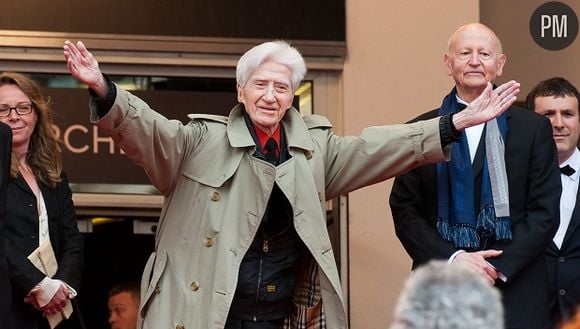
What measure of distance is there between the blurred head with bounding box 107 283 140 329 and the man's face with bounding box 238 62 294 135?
2436mm

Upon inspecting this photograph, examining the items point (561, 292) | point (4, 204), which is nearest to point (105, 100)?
point (4, 204)

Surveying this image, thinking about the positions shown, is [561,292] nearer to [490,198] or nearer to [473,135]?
[490,198]

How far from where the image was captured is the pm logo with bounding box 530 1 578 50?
8555mm

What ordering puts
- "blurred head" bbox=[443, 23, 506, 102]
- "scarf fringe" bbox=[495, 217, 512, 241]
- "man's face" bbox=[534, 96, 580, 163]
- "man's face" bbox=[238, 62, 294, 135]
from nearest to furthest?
"man's face" bbox=[238, 62, 294, 135] < "scarf fringe" bbox=[495, 217, 512, 241] < "blurred head" bbox=[443, 23, 506, 102] < "man's face" bbox=[534, 96, 580, 163]

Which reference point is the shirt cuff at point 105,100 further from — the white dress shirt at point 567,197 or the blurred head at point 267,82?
the white dress shirt at point 567,197

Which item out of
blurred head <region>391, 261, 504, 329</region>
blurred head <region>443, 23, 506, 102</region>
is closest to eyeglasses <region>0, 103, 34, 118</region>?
blurred head <region>443, 23, 506, 102</region>

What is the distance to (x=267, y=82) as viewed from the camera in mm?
5934

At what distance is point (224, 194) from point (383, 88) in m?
2.49

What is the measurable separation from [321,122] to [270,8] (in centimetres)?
199

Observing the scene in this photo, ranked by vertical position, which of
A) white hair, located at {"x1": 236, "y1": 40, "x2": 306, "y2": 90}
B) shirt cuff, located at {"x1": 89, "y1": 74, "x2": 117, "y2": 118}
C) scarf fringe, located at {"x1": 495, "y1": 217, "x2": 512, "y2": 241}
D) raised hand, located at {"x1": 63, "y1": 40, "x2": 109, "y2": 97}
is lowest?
scarf fringe, located at {"x1": 495, "y1": 217, "x2": 512, "y2": 241}

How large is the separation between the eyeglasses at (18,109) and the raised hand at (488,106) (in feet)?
7.68

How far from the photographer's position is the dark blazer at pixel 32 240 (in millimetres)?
6582

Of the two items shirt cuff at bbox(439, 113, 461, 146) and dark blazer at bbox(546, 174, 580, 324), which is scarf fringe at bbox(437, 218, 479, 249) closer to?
shirt cuff at bbox(439, 113, 461, 146)

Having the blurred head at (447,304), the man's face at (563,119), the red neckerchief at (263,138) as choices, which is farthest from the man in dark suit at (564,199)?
the blurred head at (447,304)
